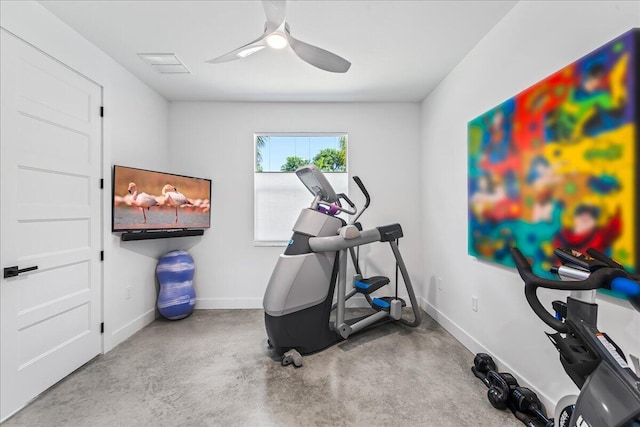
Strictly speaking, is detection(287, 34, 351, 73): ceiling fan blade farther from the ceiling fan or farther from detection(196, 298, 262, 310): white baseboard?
detection(196, 298, 262, 310): white baseboard

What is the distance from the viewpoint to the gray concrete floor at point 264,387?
165 cm

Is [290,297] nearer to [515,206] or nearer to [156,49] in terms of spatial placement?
[515,206]

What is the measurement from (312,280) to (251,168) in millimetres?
1907

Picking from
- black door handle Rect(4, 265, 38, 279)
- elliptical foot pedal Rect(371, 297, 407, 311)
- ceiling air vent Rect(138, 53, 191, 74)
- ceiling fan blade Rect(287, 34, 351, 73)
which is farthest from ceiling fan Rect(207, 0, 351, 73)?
elliptical foot pedal Rect(371, 297, 407, 311)

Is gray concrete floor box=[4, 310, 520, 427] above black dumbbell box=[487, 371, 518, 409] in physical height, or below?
below

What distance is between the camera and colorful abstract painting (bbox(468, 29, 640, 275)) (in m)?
1.16

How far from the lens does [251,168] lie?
3.58 meters

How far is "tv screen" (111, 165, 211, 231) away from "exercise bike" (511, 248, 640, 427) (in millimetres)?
3174

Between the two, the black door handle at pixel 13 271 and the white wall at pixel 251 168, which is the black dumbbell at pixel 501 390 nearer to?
the white wall at pixel 251 168

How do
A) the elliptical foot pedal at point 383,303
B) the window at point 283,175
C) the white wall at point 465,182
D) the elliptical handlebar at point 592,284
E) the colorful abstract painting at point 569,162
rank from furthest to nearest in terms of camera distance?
the window at point 283,175 → the elliptical foot pedal at point 383,303 → the white wall at point 465,182 → the colorful abstract painting at point 569,162 → the elliptical handlebar at point 592,284

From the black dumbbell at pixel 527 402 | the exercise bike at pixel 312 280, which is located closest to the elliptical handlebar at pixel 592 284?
the black dumbbell at pixel 527 402

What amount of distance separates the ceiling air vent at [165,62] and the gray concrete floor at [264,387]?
2786 mm

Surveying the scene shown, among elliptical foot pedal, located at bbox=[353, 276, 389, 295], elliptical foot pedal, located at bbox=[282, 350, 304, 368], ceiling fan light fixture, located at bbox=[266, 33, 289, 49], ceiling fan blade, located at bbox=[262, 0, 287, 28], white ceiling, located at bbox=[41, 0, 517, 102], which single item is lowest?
elliptical foot pedal, located at bbox=[282, 350, 304, 368]

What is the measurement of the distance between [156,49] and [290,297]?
8.36 ft
